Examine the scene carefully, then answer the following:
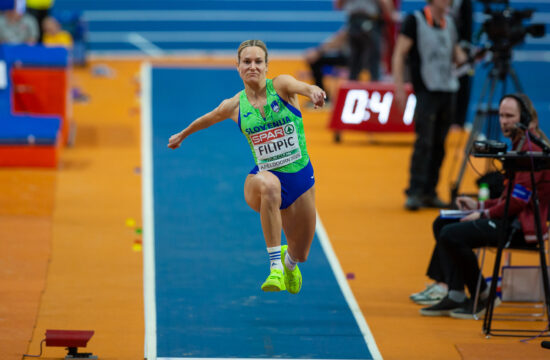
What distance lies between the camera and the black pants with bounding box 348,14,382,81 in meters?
15.0

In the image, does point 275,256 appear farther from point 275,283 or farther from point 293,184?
point 293,184

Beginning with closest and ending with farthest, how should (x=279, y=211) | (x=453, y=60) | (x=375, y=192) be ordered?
(x=279, y=211)
(x=453, y=60)
(x=375, y=192)

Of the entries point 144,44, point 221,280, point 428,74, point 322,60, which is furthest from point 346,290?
point 144,44

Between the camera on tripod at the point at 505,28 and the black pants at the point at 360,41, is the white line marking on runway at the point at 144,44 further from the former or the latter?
the camera on tripod at the point at 505,28

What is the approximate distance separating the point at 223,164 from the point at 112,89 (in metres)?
6.32

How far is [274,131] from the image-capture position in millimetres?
5781

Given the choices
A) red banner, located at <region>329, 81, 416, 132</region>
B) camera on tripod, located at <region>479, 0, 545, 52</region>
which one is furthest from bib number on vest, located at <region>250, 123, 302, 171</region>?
red banner, located at <region>329, 81, 416, 132</region>

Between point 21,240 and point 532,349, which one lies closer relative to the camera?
point 532,349

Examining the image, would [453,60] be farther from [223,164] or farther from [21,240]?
[21,240]

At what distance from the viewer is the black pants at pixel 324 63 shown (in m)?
15.3

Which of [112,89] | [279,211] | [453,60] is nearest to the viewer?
[279,211]

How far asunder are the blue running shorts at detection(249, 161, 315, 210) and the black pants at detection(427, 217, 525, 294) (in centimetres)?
144

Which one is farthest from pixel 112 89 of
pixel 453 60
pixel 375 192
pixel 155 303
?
pixel 155 303

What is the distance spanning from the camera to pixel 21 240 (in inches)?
345
